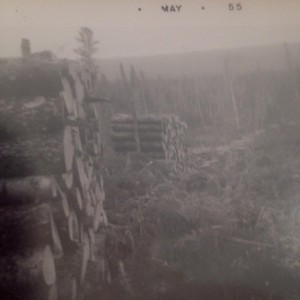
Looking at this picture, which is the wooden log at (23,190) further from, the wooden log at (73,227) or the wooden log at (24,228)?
the wooden log at (73,227)

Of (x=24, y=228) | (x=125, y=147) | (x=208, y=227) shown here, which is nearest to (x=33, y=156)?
(x=24, y=228)

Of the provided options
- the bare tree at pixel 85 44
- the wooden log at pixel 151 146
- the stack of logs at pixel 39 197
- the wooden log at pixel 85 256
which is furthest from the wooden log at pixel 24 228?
A: the wooden log at pixel 151 146

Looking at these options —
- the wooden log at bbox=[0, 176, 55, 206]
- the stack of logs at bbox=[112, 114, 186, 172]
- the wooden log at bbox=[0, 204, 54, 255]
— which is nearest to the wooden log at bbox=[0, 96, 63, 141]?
the wooden log at bbox=[0, 176, 55, 206]

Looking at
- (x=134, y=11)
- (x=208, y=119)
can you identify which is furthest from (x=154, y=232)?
(x=208, y=119)

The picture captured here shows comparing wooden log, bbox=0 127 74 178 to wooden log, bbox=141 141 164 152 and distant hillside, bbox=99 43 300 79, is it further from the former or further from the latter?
→ wooden log, bbox=141 141 164 152

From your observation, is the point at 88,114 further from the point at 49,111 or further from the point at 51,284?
the point at 51,284

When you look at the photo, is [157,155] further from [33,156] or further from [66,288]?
[33,156]
